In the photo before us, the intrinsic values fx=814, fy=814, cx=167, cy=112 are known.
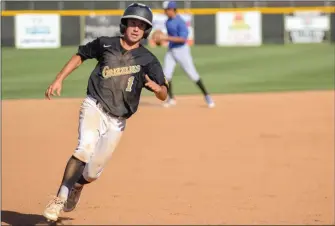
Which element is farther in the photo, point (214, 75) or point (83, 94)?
point (214, 75)

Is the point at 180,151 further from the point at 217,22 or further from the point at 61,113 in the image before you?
the point at 217,22

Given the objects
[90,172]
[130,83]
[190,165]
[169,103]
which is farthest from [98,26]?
[130,83]

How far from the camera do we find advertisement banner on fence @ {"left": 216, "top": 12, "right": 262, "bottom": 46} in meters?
27.8

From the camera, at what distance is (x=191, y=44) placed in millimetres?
28250

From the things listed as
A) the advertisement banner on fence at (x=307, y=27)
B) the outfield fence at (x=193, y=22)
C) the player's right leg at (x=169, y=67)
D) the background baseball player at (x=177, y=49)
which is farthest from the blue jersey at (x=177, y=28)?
the advertisement banner on fence at (x=307, y=27)

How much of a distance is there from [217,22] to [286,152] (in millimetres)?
18253

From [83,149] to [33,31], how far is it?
21.3 meters

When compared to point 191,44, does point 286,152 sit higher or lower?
higher

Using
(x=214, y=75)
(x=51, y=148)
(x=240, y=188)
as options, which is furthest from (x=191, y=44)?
(x=240, y=188)

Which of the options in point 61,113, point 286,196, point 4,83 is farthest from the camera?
point 4,83

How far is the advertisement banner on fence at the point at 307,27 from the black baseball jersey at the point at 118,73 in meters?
22.3

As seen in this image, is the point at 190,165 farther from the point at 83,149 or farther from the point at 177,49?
the point at 177,49

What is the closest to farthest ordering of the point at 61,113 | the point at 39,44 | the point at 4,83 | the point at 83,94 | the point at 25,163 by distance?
the point at 25,163 → the point at 61,113 → the point at 83,94 → the point at 4,83 → the point at 39,44

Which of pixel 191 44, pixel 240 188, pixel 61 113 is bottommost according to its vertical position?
pixel 191 44
